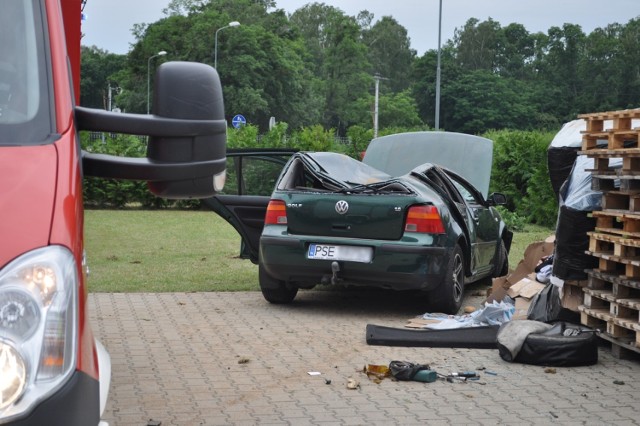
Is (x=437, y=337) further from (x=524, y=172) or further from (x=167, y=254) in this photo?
(x=524, y=172)

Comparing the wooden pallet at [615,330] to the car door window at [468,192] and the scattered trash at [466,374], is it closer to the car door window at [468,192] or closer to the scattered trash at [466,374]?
the scattered trash at [466,374]

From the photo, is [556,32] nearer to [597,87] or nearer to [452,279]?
[597,87]

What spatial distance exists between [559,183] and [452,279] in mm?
1386

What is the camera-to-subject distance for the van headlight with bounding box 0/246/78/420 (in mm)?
2553

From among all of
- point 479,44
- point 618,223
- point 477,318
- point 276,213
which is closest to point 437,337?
point 477,318

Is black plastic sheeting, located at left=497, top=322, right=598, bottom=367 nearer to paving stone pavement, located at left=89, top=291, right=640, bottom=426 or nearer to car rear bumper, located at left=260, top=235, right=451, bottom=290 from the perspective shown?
paving stone pavement, located at left=89, top=291, right=640, bottom=426

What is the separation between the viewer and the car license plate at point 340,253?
981cm

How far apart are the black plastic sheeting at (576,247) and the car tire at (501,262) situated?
4031 millimetres

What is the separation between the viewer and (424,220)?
9.79 meters

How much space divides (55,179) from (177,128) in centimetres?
48

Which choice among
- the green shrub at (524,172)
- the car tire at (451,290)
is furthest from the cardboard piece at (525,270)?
the green shrub at (524,172)

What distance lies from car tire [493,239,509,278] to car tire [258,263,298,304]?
296cm

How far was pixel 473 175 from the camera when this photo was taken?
1387 cm

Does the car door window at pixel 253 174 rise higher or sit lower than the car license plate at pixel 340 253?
higher
